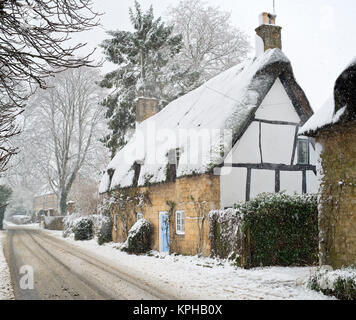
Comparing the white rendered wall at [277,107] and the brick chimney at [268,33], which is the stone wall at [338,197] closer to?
the white rendered wall at [277,107]

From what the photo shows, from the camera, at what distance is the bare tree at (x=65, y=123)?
32969 mm

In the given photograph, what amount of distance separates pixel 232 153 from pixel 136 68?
1873cm

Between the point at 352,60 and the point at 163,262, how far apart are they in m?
8.86

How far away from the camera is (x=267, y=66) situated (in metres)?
14.3

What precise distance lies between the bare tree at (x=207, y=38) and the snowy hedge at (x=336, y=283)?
79.6 feet

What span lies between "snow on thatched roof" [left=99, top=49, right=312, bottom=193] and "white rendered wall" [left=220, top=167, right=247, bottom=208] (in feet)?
2.43

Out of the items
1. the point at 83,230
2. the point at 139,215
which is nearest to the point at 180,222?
the point at 139,215

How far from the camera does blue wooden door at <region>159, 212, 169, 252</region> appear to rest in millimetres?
15664

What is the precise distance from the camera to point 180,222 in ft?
49.4

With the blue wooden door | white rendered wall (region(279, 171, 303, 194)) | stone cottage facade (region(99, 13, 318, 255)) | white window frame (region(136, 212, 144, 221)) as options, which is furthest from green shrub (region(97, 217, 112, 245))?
white rendered wall (region(279, 171, 303, 194))

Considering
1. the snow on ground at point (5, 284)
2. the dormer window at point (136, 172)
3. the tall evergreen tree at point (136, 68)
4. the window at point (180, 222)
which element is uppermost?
the tall evergreen tree at point (136, 68)

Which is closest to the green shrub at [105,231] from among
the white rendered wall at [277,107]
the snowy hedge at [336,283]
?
the white rendered wall at [277,107]

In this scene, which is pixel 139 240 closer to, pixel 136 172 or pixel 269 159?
pixel 136 172
